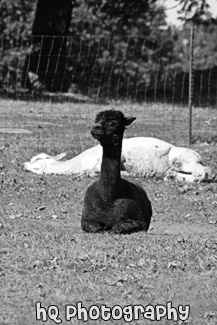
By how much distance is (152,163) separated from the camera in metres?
12.8

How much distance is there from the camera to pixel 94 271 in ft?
23.8

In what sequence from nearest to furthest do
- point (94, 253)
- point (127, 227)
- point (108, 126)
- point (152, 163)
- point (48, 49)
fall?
point (94, 253) → point (108, 126) → point (127, 227) → point (152, 163) → point (48, 49)

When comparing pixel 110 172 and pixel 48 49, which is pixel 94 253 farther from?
pixel 48 49

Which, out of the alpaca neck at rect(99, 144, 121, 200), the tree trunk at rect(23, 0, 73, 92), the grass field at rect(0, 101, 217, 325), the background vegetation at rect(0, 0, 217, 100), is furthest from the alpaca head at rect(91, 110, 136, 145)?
the background vegetation at rect(0, 0, 217, 100)

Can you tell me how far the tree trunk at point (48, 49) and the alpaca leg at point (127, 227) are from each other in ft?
45.7

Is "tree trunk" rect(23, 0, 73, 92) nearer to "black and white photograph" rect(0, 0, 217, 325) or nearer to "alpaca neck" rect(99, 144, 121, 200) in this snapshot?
"black and white photograph" rect(0, 0, 217, 325)

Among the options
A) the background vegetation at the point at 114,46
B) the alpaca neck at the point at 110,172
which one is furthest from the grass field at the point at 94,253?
the background vegetation at the point at 114,46

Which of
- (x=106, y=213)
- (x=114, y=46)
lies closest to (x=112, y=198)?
(x=106, y=213)

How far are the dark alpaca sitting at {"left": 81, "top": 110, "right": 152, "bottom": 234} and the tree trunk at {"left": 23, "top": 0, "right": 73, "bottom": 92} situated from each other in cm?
1376

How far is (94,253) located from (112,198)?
110 cm

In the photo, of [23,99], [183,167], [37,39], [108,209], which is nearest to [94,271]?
[108,209]

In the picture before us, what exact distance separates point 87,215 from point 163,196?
9.43ft

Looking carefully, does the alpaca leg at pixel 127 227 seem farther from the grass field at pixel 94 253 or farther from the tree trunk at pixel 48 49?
the tree trunk at pixel 48 49

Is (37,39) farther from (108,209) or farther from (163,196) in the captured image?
(108,209)
